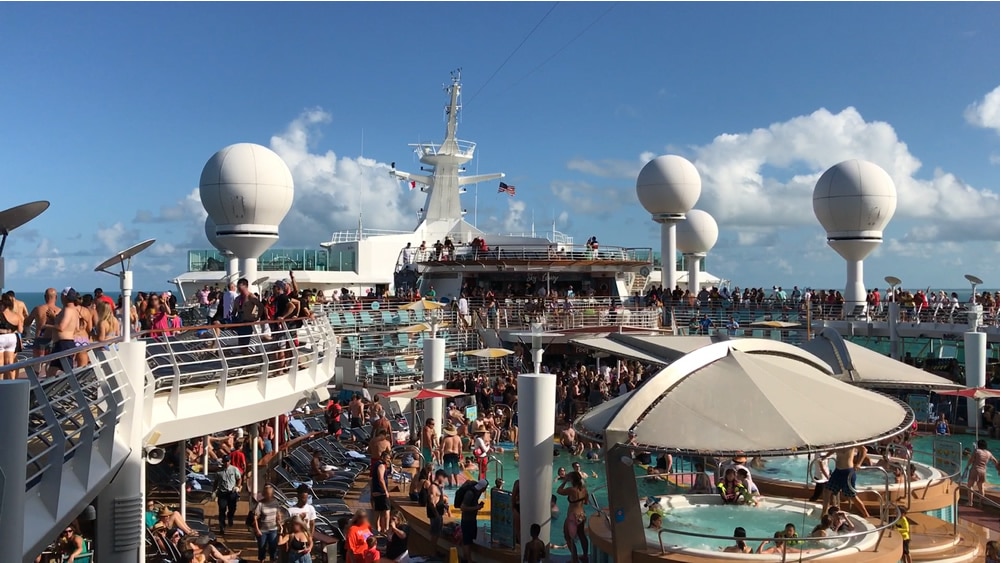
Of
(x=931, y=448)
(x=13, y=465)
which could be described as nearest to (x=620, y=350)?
(x=931, y=448)

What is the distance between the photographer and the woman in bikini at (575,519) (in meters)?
10.1

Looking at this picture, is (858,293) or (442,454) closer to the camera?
(442,454)

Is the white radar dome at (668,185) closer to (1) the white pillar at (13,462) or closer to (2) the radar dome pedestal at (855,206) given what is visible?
(2) the radar dome pedestal at (855,206)

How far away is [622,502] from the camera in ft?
28.7

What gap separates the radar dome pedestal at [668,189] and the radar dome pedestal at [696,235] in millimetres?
8478

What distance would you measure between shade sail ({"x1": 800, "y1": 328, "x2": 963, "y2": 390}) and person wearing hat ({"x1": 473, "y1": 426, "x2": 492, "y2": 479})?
5.84m

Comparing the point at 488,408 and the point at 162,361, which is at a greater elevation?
the point at 162,361

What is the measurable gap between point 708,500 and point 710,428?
2.90m

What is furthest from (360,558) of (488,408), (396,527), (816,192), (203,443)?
(816,192)

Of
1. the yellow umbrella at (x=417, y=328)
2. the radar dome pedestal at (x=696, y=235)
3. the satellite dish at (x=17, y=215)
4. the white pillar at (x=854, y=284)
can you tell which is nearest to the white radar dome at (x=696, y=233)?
the radar dome pedestal at (x=696, y=235)

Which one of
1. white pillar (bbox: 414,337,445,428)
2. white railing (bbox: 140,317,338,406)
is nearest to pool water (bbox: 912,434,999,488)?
white pillar (bbox: 414,337,445,428)

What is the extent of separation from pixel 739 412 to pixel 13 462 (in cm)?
688

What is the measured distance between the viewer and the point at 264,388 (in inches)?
414

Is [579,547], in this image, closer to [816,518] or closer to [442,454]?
[816,518]
